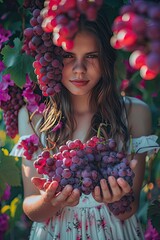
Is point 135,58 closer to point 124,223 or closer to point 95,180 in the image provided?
point 95,180

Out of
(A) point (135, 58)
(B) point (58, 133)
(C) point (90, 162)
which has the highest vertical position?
(A) point (135, 58)

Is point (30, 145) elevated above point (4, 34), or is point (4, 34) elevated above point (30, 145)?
point (4, 34)

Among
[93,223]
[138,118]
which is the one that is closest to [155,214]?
[93,223]

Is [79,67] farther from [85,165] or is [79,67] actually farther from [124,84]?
[124,84]

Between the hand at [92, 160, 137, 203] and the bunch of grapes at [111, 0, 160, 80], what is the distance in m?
0.53

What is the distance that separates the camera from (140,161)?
170 centimetres

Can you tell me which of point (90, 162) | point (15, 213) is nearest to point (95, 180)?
point (90, 162)

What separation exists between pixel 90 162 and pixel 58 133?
1.55 feet

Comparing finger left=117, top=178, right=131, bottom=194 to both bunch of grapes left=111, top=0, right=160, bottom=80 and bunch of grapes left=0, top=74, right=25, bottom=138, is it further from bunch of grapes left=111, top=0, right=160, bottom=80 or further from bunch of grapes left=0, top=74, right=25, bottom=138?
bunch of grapes left=0, top=74, right=25, bottom=138

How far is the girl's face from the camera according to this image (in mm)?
1417

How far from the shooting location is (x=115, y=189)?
4.03 feet

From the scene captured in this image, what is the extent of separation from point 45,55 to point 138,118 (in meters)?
0.55

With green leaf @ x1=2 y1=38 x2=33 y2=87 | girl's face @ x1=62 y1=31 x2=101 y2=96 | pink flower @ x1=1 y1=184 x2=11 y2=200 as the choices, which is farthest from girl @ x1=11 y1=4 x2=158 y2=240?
pink flower @ x1=1 y1=184 x2=11 y2=200

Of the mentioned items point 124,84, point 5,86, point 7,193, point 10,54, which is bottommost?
point 7,193
